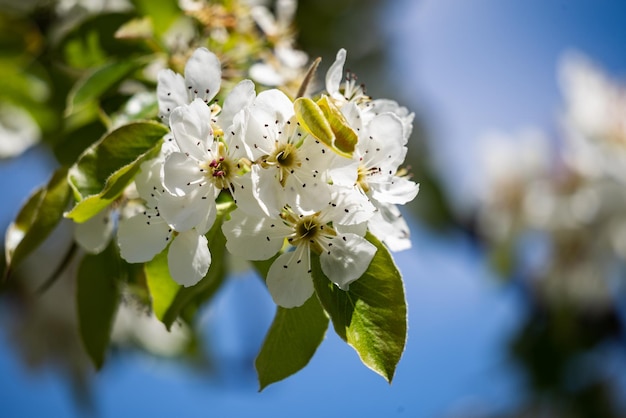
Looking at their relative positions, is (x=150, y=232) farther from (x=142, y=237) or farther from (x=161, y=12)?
(x=161, y=12)

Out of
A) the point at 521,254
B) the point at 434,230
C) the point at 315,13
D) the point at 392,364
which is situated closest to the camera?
the point at 392,364

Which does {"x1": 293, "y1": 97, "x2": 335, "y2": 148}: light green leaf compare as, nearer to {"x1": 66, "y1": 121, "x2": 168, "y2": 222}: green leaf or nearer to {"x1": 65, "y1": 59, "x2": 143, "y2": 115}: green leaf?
{"x1": 66, "y1": 121, "x2": 168, "y2": 222}: green leaf

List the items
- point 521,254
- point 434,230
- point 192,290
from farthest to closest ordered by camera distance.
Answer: point 521,254 → point 434,230 → point 192,290

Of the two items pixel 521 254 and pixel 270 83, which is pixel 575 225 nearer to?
pixel 521 254

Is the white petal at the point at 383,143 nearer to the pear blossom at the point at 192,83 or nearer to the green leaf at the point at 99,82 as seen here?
the pear blossom at the point at 192,83

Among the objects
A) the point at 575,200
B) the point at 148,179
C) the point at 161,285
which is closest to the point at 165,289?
the point at 161,285

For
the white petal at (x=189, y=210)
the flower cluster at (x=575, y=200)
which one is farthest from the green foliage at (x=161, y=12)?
the flower cluster at (x=575, y=200)

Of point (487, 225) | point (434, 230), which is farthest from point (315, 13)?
point (487, 225)

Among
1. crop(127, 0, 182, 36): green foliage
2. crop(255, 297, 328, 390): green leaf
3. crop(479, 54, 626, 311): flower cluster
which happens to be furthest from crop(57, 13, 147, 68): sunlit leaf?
crop(479, 54, 626, 311): flower cluster
